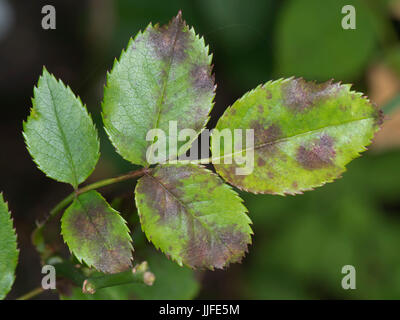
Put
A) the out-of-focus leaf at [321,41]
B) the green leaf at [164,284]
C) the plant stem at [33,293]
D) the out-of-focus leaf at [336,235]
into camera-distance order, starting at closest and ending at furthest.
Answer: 1. the plant stem at [33,293]
2. the green leaf at [164,284]
3. the out-of-focus leaf at [321,41]
4. the out-of-focus leaf at [336,235]

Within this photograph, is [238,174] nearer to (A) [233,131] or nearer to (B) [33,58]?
(A) [233,131]

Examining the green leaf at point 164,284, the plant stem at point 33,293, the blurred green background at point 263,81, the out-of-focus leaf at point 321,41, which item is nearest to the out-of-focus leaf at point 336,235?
the blurred green background at point 263,81

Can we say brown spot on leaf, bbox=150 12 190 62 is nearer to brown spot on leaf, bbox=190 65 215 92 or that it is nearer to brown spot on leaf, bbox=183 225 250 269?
brown spot on leaf, bbox=190 65 215 92

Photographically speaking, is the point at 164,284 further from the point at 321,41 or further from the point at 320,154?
the point at 321,41

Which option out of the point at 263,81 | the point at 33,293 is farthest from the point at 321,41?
the point at 33,293

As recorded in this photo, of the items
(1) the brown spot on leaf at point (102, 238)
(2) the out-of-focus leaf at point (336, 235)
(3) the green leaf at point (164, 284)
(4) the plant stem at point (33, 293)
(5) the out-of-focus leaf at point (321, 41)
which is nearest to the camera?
(1) the brown spot on leaf at point (102, 238)

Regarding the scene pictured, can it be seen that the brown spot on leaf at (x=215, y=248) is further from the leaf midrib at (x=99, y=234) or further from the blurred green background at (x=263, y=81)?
the blurred green background at (x=263, y=81)
